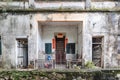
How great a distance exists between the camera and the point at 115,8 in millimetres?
14258

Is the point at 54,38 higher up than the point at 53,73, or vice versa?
the point at 54,38

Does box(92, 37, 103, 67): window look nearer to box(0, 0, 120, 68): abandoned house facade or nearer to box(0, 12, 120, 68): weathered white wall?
box(0, 0, 120, 68): abandoned house facade

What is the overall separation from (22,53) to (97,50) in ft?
17.6

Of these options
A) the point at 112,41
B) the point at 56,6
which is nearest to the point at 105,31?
the point at 112,41

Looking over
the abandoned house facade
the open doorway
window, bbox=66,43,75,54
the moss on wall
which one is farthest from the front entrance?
the moss on wall

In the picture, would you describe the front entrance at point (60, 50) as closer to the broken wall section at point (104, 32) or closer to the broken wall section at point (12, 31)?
the broken wall section at point (104, 32)

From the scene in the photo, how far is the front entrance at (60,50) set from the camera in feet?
56.5

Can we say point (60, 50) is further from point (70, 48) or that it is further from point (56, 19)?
point (56, 19)

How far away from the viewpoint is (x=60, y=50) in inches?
688

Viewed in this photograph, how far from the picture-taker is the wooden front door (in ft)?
56.5

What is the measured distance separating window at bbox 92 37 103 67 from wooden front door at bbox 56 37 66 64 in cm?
326

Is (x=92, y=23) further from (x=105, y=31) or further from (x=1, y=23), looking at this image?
(x=1, y=23)

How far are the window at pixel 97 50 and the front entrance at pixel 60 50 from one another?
3.26 meters

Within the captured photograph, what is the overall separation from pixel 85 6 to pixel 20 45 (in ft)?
17.5
